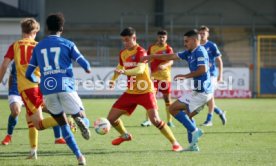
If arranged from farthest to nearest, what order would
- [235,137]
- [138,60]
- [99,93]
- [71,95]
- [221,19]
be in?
[221,19] → [99,93] → [235,137] → [138,60] → [71,95]

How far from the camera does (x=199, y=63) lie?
10.4 m

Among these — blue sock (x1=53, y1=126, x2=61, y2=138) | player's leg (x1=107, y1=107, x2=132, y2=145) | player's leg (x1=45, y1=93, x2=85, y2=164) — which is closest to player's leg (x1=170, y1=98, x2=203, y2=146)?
player's leg (x1=107, y1=107, x2=132, y2=145)

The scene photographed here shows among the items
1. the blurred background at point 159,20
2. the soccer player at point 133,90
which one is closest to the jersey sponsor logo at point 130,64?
the soccer player at point 133,90

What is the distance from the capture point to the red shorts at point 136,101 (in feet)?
35.1

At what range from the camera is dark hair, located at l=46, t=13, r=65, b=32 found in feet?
28.8

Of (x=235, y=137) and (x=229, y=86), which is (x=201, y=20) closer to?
(x=229, y=86)

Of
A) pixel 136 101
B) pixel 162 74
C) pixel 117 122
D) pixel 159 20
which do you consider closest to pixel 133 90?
pixel 136 101

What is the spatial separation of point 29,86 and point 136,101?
6.31 feet

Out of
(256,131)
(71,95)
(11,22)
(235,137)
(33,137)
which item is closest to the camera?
(71,95)

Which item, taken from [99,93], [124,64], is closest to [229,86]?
[99,93]

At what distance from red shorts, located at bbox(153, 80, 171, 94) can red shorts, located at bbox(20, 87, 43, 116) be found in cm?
595

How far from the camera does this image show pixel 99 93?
25.9 m

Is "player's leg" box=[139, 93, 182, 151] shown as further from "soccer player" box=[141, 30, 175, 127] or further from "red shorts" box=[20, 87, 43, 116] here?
"soccer player" box=[141, 30, 175, 127]

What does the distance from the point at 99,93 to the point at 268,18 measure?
13.9m
